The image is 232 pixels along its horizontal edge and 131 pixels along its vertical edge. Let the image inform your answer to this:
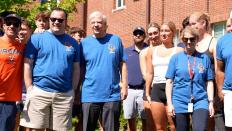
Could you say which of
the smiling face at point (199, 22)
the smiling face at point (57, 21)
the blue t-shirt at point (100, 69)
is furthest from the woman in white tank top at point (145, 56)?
the smiling face at point (57, 21)

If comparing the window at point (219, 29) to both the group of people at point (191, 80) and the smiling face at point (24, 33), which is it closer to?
the group of people at point (191, 80)

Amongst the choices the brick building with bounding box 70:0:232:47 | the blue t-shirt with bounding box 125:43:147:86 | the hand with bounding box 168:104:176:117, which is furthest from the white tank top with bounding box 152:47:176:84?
the brick building with bounding box 70:0:232:47

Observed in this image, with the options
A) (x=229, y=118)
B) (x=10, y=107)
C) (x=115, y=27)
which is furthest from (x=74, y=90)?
(x=115, y=27)

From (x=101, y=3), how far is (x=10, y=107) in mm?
18866

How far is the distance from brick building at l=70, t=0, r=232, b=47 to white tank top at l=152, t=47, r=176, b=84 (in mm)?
9830

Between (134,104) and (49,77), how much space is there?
2.67 meters

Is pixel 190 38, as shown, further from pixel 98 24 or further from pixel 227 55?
pixel 98 24

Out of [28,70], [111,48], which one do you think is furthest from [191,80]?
[28,70]

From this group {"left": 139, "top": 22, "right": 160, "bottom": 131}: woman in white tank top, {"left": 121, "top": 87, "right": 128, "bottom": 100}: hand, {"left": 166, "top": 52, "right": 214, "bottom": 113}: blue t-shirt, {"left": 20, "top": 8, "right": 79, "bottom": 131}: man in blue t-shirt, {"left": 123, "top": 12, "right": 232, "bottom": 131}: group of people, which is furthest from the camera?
{"left": 139, "top": 22, "right": 160, "bottom": 131}: woman in white tank top

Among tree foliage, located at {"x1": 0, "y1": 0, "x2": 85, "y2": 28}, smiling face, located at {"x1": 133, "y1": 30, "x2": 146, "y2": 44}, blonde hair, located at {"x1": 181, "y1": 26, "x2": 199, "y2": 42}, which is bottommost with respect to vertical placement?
blonde hair, located at {"x1": 181, "y1": 26, "x2": 199, "y2": 42}

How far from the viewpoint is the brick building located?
18236 mm

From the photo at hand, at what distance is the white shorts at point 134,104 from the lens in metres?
9.61

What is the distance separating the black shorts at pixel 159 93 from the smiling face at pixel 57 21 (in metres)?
1.79

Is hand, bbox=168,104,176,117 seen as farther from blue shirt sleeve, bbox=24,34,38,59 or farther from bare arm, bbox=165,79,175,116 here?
blue shirt sleeve, bbox=24,34,38,59
